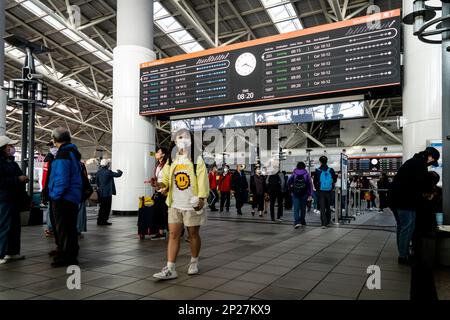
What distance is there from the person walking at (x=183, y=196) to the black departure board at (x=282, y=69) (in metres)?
4.94

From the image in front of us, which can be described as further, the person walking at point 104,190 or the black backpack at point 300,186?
the person walking at point 104,190

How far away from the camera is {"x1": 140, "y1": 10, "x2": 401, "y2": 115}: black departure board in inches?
276

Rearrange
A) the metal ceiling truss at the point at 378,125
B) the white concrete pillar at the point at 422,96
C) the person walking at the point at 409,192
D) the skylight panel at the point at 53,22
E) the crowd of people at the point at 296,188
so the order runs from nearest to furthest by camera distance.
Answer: the person walking at the point at 409,192 → the white concrete pillar at the point at 422,96 → the crowd of people at the point at 296,188 → the skylight panel at the point at 53,22 → the metal ceiling truss at the point at 378,125

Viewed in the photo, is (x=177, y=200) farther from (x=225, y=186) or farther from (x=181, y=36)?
(x=181, y=36)

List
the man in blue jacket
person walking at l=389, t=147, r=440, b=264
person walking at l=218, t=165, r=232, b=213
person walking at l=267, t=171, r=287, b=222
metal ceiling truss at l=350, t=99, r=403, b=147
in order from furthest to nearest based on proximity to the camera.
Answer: metal ceiling truss at l=350, t=99, r=403, b=147
person walking at l=218, t=165, r=232, b=213
person walking at l=267, t=171, r=287, b=222
person walking at l=389, t=147, r=440, b=264
the man in blue jacket

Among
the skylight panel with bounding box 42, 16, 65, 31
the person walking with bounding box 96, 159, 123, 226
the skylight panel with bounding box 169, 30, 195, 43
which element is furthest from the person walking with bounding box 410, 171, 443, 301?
the skylight panel with bounding box 42, 16, 65, 31

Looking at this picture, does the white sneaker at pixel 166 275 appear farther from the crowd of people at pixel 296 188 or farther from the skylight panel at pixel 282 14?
the skylight panel at pixel 282 14

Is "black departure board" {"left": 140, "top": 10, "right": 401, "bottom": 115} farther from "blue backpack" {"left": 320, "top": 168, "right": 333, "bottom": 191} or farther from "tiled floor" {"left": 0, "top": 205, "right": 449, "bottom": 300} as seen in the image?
"tiled floor" {"left": 0, "top": 205, "right": 449, "bottom": 300}

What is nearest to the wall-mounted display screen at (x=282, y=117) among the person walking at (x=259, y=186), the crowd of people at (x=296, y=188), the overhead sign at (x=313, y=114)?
the overhead sign at (x=313, y=114)

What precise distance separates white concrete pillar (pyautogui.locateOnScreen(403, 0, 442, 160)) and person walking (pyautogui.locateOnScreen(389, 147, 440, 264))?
1.49 m

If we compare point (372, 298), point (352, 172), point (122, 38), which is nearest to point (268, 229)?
point (372, 298)

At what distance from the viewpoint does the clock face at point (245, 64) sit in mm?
8594

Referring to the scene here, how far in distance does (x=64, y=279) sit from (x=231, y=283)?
1.76 meters

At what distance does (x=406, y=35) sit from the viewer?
6504 mm
